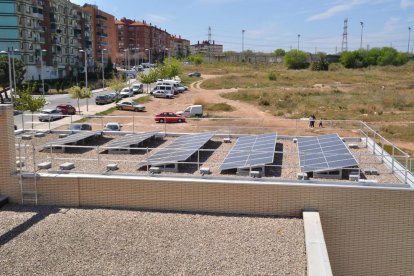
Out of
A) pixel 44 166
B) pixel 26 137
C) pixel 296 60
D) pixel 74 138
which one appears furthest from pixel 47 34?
pixel 296 60

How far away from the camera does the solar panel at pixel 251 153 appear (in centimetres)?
1206

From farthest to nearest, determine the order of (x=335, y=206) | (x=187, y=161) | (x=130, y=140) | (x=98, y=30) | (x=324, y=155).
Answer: (x=98, y=30) < (x=130, y=140) < (x=187, y=161) < (x=324, y=155) < (x=335, y=206)

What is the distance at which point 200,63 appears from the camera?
5851 inches

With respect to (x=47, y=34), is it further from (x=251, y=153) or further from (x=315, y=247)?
(x=315, y=247)

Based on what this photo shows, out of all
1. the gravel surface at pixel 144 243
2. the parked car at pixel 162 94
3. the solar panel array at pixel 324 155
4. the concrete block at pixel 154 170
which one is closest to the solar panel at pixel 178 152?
the concrete block at pixel 154 170

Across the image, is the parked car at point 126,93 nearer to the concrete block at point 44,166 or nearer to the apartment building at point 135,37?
the concrete block at point 44,166

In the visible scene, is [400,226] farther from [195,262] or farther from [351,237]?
[195,262]

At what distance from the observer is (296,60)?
136 m

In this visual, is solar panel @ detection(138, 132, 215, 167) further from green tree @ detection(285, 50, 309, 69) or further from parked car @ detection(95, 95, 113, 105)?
green tree @ detection(285, 50, 309, 69)

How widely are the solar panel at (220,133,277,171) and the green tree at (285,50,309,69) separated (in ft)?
408

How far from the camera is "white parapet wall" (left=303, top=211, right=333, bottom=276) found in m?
7.44

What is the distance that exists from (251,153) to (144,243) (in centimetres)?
537

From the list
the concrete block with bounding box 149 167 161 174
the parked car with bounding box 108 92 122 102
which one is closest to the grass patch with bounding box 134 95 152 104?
the parked car with bounding box 108 92 122 102

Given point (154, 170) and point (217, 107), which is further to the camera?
point (217, 107)
